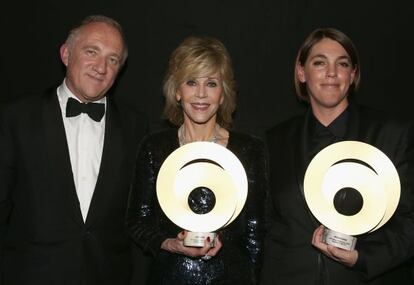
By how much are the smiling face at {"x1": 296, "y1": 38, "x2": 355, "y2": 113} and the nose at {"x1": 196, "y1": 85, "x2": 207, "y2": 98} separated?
21.0 inches

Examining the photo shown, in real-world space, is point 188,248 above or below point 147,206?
below

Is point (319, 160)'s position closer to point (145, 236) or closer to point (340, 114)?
point (340, 114)

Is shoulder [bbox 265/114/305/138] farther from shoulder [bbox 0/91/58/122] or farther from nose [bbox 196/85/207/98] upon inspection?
shoulder [bbox 0/91/58/122]

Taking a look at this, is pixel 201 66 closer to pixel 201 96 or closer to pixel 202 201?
pixel 201 96

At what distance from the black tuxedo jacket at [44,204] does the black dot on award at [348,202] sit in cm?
111

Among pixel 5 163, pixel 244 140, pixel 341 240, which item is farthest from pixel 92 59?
pixel 341 240

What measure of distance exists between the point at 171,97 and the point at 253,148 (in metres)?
0.53

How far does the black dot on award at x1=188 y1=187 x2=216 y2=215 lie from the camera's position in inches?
93.2

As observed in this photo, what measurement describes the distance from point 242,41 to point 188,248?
1.47 meters

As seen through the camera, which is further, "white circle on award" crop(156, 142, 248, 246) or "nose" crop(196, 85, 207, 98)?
"nose" crop(196, 85, 207, 98)

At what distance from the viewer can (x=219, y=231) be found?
2352 millimetres

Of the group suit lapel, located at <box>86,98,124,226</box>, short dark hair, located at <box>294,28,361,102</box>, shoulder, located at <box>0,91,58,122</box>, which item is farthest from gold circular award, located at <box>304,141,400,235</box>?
shoulder, located at <box>0,91,58,122</box>

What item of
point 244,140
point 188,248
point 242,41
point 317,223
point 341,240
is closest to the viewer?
point 341,240

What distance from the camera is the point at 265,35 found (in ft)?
9.89
